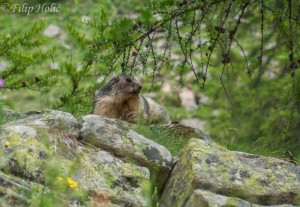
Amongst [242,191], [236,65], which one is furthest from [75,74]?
[236,65]

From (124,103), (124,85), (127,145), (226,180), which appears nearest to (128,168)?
(127,145)

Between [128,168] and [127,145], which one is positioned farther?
[127,145]

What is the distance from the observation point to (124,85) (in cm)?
877

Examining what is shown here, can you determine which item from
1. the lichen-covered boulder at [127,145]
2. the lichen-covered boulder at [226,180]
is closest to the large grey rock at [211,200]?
the lichen-covered boulder at [226,180]

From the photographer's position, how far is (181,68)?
20.7 ft

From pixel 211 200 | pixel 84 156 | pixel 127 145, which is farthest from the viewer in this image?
pixel 127 145

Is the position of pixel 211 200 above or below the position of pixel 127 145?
below

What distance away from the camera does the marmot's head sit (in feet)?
28.3

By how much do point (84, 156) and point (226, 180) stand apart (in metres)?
1.07

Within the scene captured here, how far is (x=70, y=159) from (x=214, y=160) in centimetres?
113

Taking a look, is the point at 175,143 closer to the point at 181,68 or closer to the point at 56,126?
the point at 181,68

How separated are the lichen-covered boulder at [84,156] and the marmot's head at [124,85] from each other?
293cm

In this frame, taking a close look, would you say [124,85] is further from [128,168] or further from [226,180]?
[226,180]

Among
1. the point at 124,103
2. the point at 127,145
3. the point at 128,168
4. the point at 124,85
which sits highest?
the point at 124,85
